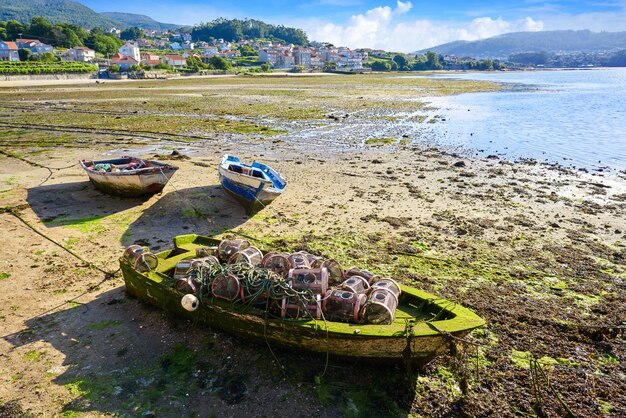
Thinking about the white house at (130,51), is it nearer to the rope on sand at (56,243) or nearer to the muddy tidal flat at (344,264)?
the muddy tidal flat at (344,264)

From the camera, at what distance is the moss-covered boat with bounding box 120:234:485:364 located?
5707mm

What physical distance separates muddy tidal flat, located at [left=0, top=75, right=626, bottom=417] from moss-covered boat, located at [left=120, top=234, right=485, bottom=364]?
36cm

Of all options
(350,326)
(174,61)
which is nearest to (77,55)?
(174,61)

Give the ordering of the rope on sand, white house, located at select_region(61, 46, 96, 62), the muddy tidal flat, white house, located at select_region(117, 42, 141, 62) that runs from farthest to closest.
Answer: white house, located at select_region(117, 42, 141, 62), white house, located at select_region(61, 46, 96, 62), the rope on sand, the muddy tidal flat

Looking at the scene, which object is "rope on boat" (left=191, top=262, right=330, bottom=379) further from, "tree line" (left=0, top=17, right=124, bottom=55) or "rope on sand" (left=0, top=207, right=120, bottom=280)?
"tree line" (left=0, top=17, right=124, bottom=55)

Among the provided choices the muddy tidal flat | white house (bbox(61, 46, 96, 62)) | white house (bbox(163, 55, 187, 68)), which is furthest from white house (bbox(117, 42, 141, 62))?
the muddy tidal flat

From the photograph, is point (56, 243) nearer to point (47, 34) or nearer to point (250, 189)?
point (250, 189)

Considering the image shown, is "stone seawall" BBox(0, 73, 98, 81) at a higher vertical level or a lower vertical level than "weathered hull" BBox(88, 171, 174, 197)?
higher

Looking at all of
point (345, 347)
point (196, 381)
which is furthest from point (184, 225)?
point (345, 347)

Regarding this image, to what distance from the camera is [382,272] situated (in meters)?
9.30

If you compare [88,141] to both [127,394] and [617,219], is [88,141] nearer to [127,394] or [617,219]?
[127,394]

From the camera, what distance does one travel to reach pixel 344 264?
378 inches

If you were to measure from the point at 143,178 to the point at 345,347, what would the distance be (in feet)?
31.9

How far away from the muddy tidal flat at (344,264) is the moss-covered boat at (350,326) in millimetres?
363
